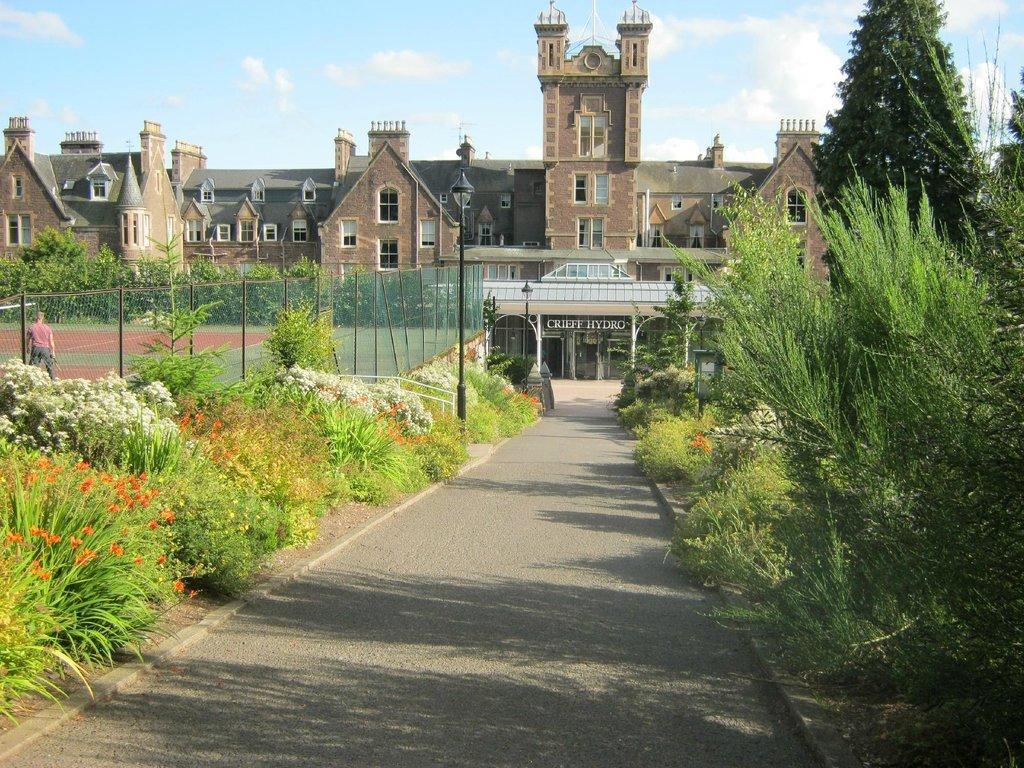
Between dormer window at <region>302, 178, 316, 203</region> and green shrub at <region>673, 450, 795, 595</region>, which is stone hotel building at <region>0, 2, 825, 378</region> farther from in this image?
green shrub at <region>673, 450, 795, 595</region>

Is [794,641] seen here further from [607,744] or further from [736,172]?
[736,172]

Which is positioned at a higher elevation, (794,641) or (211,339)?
(211,339)

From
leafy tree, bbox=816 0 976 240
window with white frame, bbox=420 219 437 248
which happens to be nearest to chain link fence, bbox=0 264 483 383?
leafy tree, bbox=816 0 976 240

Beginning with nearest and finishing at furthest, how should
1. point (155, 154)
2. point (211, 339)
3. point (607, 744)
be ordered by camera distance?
point (607, 744)
point (211, 339)
point (155, 154)

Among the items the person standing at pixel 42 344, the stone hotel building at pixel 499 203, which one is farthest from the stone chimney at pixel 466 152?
the person standing at pixel 42 344

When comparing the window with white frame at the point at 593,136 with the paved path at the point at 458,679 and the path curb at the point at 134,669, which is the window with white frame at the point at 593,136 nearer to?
the paved path at the point at 458,679

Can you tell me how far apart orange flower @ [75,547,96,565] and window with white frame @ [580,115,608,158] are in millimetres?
58045

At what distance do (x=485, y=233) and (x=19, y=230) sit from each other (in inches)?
1041

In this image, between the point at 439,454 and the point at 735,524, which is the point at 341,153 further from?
the point at 735,524

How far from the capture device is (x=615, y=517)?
13.6 m

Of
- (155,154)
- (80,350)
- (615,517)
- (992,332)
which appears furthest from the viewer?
(155,154)

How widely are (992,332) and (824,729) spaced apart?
237 cm

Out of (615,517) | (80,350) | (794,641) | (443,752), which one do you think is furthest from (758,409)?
(80,350)

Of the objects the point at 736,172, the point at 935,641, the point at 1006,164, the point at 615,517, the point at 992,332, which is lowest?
the point at 615,517
